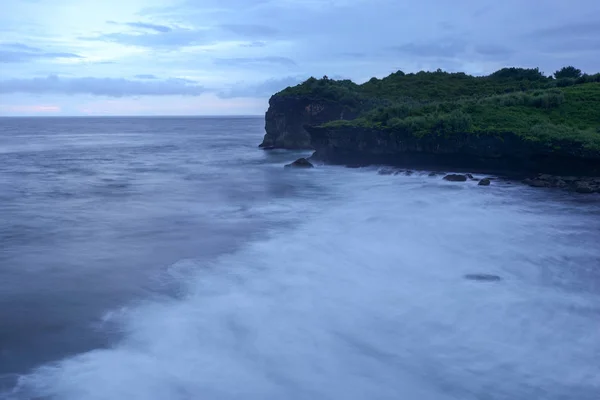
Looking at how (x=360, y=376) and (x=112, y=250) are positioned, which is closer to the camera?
(x=360, y=376)

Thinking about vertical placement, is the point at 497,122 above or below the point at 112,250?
above

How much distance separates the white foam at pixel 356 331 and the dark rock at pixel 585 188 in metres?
8.09

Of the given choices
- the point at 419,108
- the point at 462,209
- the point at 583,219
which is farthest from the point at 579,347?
the point at 419,108

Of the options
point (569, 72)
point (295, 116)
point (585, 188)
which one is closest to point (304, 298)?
point (585, 188)

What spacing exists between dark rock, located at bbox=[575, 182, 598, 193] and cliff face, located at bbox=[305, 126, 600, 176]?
7.72ft

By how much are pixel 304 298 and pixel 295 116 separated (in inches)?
1704

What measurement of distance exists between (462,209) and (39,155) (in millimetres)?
48420

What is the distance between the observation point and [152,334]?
12078 millimetres

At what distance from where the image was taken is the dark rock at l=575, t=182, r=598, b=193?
26156mm

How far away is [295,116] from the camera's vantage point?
183ft

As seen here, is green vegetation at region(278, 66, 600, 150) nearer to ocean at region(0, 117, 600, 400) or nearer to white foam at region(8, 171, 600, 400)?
ocean at region(0, 117, 600, 400)

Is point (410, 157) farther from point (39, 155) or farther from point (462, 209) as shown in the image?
point (39, 155)

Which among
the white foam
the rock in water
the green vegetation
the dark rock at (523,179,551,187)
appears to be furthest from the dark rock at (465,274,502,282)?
the rock in water

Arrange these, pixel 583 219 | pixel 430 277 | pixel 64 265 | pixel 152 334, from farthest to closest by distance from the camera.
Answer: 1. pixel 583 219
2. pixel 64 265
3. pixel 430 277
4. pixel 152 334
